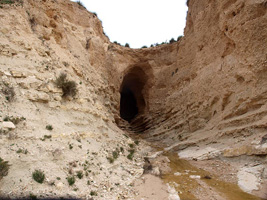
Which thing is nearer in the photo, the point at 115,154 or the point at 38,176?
Answer: the point at 38,176

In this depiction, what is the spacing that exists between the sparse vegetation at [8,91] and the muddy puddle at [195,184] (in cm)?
560

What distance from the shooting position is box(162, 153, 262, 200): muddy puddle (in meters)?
5.50

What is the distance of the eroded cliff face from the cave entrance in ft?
15.0

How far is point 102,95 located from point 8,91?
7.74m

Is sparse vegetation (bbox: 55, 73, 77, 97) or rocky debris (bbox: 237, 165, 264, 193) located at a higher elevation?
sparse vegetation (bbox: 55, 73, 77, 97)

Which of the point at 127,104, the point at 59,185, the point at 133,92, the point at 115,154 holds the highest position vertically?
the point at 133,92

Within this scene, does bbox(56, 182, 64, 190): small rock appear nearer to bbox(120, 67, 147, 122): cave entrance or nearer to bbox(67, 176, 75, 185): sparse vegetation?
bbox(67, 176, 75, 185): sparse vegetation

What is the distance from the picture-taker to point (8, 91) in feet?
20.1

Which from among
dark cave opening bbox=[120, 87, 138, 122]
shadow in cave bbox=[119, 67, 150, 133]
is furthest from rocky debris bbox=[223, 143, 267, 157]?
dark cave opening bbox=[120, 87, 138, 122]

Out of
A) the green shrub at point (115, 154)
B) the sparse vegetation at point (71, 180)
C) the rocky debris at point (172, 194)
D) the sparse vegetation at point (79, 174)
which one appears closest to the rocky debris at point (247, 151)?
the rocky debris at point (172, 194)

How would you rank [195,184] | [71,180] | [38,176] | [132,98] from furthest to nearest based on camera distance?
[132,98] → [195,184] → [71,180] → [38,176]

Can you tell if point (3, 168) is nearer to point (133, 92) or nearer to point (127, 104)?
point (133, 92)

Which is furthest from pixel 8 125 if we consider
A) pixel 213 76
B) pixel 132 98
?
pixel 132 98

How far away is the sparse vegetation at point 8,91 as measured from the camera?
5989 mm
